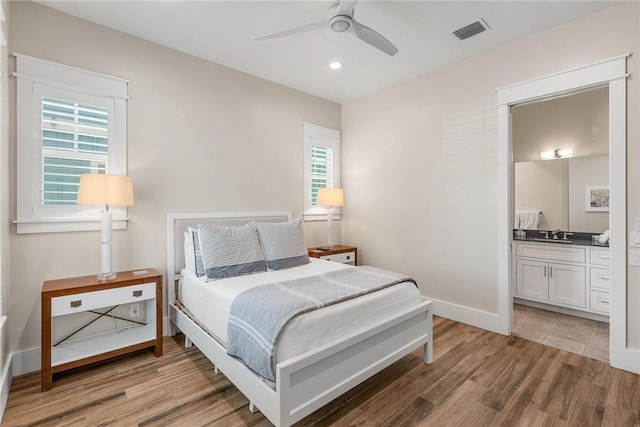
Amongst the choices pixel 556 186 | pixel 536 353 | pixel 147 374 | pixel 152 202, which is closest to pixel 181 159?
pixel 152 202

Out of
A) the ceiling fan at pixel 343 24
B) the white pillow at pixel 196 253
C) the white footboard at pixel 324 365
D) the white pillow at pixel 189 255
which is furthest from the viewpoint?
the white pillow at pixel 189 255

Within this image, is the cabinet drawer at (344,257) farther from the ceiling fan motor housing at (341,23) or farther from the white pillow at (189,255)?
the ceiling fan motor housing at (341,23)

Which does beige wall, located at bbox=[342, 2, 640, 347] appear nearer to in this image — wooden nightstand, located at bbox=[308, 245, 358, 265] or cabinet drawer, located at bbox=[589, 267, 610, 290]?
wooden nightstand, located at bbox=[308, 245, 358, 265]

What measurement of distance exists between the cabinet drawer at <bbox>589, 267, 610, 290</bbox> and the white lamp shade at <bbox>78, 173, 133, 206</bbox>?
5.00 metres

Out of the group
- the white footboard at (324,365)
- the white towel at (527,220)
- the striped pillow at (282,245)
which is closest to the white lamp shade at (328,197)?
the striped pillow at (282,245)

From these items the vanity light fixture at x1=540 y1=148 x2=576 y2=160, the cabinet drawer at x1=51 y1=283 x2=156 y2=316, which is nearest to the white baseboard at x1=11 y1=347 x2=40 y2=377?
the cabinet drawer at x1=51 y1=283 x2=156 y2=316

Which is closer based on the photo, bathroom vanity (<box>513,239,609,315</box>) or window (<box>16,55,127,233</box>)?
window (<box>16,55,127,233</box>)

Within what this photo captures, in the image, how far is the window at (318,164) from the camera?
177 inches

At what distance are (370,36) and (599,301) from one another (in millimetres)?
3889

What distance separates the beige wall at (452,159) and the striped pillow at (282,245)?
1542 millimetres

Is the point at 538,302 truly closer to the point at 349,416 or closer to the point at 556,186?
the point at 556,186

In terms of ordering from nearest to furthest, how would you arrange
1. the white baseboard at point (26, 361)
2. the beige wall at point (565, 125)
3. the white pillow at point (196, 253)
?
the white baseboard at point (26, 361)
the white pillow at point (196, 253)
the beige wall at point (565, 125)

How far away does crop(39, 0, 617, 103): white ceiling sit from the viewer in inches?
100

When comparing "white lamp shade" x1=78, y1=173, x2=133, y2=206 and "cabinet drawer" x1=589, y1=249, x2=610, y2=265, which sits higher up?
"white lamp shade" x1=78, y1=173, x2=133, y2=206
